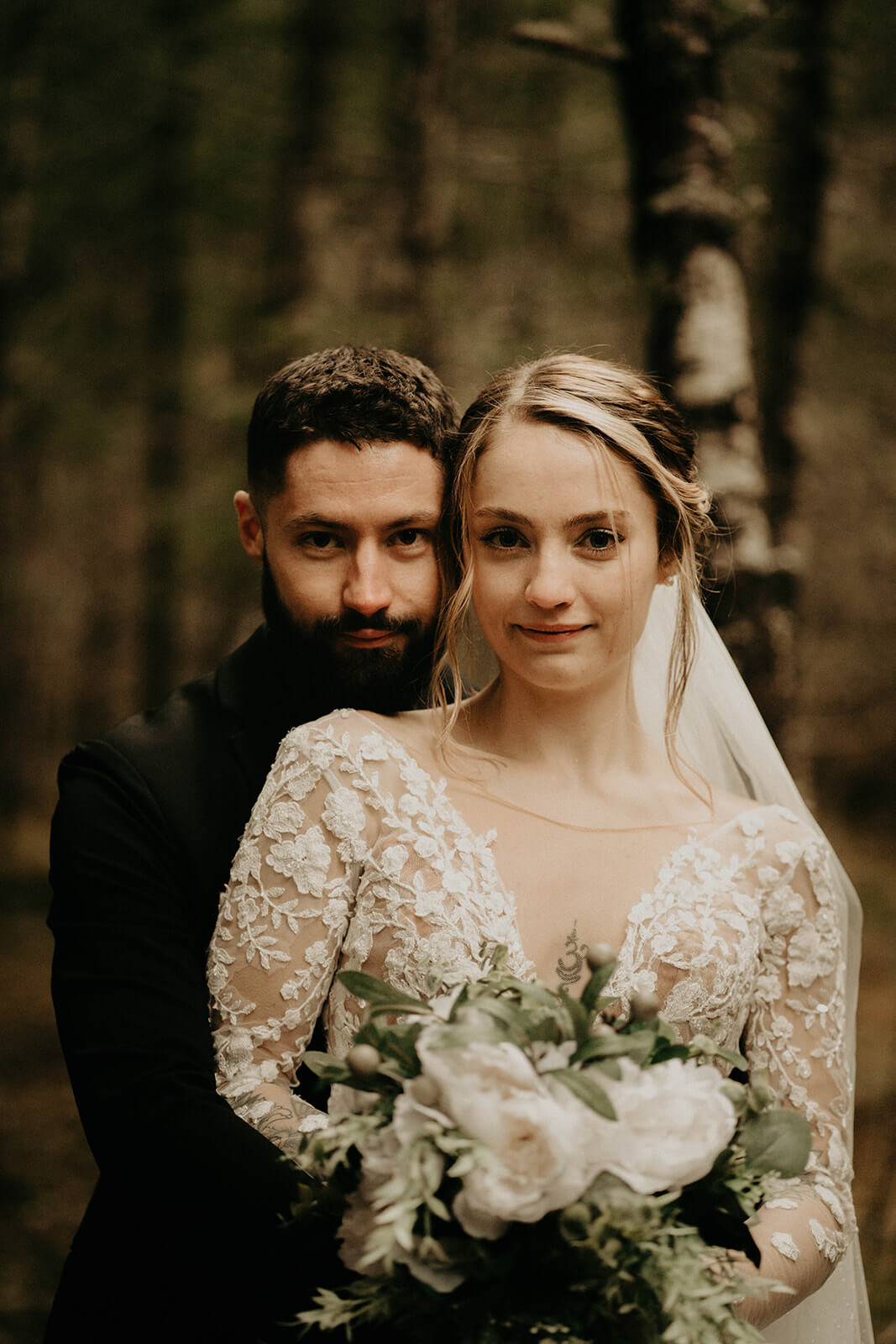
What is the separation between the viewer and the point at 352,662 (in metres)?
2.50

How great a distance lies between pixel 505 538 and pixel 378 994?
0.95 metres

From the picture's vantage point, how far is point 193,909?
2369 mm

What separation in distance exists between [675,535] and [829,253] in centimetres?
676

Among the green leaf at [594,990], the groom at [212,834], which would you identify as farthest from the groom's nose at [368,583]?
the green leaf at [594,990]

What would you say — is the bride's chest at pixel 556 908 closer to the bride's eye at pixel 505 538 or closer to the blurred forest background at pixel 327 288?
the bride's eye at pixel 505 538

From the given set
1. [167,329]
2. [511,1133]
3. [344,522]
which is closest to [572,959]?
[511,1133]

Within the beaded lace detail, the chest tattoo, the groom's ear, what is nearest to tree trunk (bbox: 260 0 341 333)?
the groom's ear

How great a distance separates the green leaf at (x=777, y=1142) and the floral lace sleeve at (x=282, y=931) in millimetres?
764

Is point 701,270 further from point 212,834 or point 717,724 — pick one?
point 212,834

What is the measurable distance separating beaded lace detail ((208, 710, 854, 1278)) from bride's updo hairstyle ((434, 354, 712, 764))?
270 mm

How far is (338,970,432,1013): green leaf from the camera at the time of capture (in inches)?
60.0

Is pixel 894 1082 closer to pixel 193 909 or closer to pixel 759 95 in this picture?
pixel 193 909

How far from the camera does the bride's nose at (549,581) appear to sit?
84.4 inches

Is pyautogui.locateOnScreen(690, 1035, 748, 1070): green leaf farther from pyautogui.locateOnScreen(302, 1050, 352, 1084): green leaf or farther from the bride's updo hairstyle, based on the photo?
the bride's updo hairstyle
